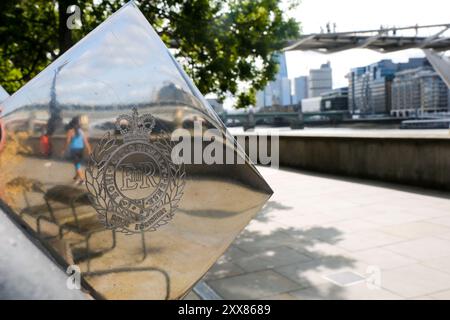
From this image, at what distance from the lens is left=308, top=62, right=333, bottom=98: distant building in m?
114

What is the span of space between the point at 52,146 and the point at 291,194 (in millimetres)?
7908

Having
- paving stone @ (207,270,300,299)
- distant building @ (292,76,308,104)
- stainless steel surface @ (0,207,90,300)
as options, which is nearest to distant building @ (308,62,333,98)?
distant building @ (292,76,308,104)

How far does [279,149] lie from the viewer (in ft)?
50.2

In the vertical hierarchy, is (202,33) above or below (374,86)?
below

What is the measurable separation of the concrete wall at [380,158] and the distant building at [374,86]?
220 ft

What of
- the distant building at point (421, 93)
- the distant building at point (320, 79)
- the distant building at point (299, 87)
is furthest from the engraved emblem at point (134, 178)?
the distant building at point (299, 87)

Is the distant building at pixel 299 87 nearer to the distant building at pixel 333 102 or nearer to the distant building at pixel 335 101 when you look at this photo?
the distant building at pixel 333 102

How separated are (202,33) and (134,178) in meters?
5.58

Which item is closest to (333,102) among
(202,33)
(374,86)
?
(374,86)

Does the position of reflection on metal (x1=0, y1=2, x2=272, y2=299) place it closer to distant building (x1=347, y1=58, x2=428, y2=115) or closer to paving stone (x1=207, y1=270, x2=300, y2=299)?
paving stone (x1=207, y1=270, x2=300, y2=299)

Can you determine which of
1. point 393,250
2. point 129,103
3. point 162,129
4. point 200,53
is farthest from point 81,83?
point 200,53

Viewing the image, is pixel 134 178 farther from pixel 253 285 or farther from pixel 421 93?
pixel 421 93

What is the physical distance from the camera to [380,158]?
10859mm

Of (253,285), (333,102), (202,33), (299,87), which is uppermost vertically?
(299,87)
